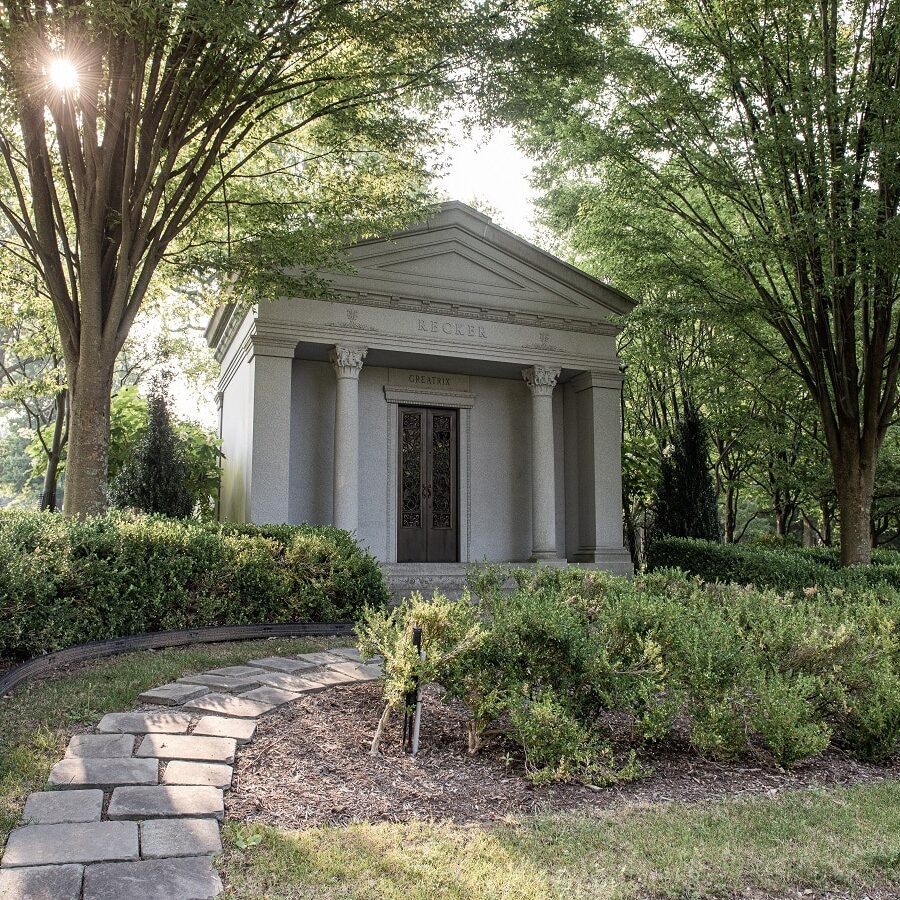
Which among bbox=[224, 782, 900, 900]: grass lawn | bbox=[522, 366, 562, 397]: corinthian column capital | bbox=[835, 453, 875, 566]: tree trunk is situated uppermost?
bbox=[522, 366, 562, 397]: corinthian column capital

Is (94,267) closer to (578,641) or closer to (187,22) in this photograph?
(187,22)

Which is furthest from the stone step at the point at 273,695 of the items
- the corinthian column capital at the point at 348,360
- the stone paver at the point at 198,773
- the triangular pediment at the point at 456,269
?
the triangular pediment at the point at 456,269

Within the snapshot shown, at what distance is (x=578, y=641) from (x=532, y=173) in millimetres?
18016

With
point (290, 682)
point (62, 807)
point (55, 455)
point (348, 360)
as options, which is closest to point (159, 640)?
point (290, 682)

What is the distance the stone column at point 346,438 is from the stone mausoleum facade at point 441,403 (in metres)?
0.02

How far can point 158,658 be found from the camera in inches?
228

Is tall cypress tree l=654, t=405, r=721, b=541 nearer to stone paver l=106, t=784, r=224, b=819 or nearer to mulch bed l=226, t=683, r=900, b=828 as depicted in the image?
mulch bed l=226, t=683, r=900, b=828

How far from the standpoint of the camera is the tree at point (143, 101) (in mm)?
7070

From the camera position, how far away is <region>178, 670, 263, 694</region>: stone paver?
4.93 metres

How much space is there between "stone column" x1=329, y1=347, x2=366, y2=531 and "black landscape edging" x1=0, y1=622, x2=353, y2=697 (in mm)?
3983

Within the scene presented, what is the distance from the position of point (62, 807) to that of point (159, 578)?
3.99 meters

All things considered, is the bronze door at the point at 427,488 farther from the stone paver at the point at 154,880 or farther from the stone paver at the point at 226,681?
the stone paver at the point at 154,880

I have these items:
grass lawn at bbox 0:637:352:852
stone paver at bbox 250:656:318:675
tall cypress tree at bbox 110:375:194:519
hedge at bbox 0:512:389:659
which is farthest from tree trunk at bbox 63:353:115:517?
tall cypress tree at bbox 110:375:194:519

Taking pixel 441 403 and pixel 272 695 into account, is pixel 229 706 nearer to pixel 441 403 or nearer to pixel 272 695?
pixel 272 695
